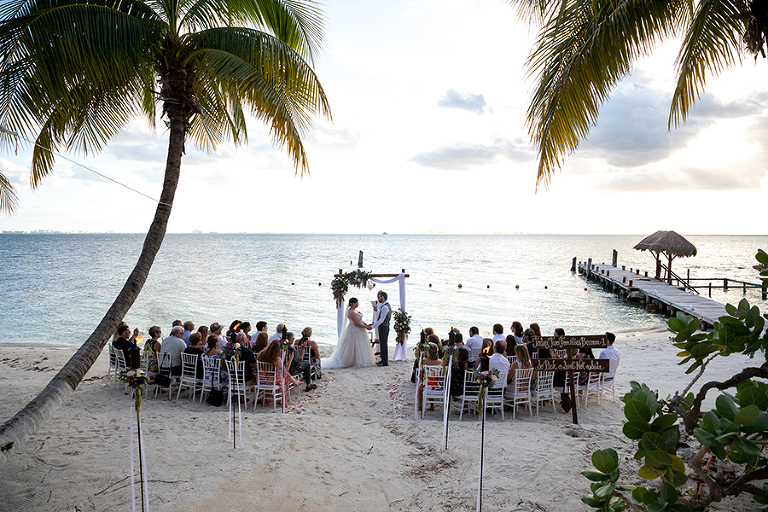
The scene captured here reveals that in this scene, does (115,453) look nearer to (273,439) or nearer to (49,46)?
(273,439)

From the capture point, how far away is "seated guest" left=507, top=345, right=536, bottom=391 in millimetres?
7469

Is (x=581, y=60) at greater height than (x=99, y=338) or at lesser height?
greater

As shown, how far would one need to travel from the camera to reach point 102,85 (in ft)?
18.0

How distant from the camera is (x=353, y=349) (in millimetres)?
11055

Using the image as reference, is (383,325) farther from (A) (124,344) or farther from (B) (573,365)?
(A) (124,344)

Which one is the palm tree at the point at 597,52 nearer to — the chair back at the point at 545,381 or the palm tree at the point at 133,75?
the palm tree at the point at 133,75

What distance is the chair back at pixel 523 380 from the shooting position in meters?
7.35

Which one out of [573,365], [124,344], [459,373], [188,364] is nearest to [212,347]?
[188,364]

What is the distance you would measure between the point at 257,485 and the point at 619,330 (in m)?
18.8

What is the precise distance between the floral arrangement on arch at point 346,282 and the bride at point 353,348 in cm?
88

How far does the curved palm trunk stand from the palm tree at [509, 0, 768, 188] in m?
4.33

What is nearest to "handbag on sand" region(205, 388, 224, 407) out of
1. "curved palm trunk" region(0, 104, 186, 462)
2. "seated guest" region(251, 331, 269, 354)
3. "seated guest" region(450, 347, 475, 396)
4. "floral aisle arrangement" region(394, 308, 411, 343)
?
"seated guest" region(251, 331, 269, 354)

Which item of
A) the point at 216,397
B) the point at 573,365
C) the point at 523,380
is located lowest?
the point at 216,397

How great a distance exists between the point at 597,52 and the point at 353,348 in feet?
27.9
